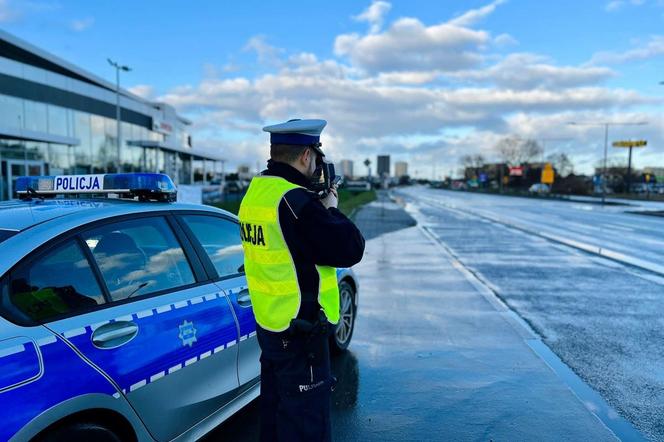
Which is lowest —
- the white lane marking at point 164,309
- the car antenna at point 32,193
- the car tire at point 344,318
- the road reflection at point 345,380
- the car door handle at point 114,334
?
the road reflection at point 345,380

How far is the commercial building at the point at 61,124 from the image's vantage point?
2667cm

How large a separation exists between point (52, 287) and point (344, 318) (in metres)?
2.94

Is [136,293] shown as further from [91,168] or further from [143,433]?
[91,168]

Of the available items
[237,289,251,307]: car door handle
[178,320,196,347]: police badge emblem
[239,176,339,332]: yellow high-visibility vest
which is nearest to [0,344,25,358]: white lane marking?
[178,320,196,347]: police badge emblem

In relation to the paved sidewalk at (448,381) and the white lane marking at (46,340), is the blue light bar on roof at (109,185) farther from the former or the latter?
the paved sidewalk at (448,381)

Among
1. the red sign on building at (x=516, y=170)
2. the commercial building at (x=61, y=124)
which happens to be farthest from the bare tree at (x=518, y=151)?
the commercial building at (x=61, y=124)

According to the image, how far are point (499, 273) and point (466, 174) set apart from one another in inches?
6243

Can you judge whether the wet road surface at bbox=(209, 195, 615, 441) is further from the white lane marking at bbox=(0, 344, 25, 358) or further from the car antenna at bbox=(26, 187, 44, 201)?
the car antenna at bbox=(26, 187, 44, 201)

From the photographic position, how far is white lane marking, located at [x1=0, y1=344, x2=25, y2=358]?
1.79 meters

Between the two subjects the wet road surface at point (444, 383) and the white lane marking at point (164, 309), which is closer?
the white lane marking at point (164, 309)

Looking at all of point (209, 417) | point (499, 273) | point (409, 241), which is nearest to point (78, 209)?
point (209, 417)

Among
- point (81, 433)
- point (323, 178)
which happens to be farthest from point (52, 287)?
point (323, 178)

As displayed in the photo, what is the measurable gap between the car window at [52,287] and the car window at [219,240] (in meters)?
0.89

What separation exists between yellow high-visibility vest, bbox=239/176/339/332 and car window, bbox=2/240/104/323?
84 cm
